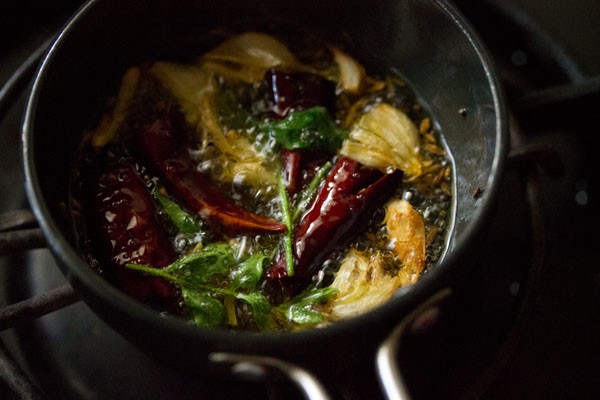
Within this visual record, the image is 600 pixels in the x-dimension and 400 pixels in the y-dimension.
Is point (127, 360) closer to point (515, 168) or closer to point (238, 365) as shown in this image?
point (238, 365)

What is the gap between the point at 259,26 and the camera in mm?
1281

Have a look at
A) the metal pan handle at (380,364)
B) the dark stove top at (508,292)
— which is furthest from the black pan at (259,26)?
the dark stove top at (508,292)

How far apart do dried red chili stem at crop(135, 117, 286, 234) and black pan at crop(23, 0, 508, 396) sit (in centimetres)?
13

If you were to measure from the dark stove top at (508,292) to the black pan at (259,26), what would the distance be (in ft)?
0.39

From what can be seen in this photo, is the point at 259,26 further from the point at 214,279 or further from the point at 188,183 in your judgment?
the point at 214,279

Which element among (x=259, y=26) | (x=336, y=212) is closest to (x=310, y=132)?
(x=336, y=212)

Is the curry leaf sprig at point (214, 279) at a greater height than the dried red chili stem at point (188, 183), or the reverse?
the dried red chili stem at point (188, 183)

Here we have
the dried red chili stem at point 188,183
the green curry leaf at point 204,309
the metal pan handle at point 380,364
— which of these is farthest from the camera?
the dried red chili stem at point 188,183

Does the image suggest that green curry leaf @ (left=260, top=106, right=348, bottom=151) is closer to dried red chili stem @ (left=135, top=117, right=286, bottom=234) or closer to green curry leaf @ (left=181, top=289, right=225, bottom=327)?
dried red chili stem @ (left=135, top=117, right=286, bottom=234)

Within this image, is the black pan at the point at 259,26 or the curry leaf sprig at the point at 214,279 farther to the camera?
the curry leaf sprig at the point at 214,279

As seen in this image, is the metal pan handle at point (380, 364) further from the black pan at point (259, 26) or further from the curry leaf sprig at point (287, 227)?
the curry leaf sprig at point (287, 227)

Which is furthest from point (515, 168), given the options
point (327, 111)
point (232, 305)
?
point (232, 305)

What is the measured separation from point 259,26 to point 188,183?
36 centimetres

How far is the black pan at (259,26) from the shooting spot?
78 centimetres
